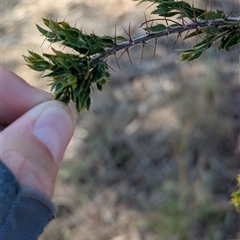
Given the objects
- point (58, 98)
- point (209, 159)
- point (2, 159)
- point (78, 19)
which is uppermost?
point (58, 98)

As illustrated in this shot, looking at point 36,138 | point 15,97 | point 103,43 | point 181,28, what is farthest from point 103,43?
point 15,97

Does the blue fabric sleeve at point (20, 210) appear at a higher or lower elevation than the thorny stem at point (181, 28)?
lower

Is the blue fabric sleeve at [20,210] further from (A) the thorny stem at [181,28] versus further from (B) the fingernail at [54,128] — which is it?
(A) the thorny stem at [181,28]

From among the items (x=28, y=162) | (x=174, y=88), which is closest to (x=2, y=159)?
(x=28, y=162)

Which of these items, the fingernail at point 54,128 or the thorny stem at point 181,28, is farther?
the fingernail at point 54,128

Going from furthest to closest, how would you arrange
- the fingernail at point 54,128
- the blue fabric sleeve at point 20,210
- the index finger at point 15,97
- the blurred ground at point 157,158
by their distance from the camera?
the blurred ground at point 157,158
the index finger at point 15,97
the fingernail at point 54,128
the blue fabric sleeve at point 20,210

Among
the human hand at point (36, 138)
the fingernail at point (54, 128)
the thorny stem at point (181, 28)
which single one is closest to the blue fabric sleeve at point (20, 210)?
the human hand at point (36, 138)

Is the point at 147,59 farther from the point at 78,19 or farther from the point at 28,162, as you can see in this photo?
the point at 28,162
